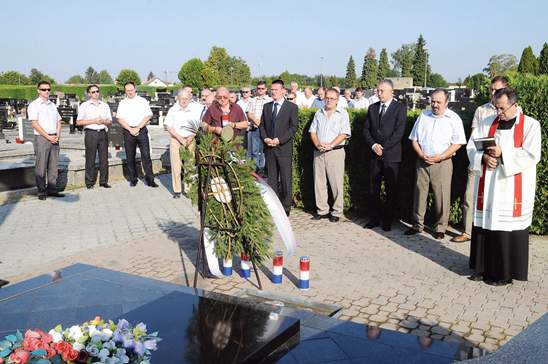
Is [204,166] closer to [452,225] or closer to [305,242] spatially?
[305,242]

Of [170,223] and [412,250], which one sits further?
[170,223]

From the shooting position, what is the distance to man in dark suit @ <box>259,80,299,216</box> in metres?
9.14

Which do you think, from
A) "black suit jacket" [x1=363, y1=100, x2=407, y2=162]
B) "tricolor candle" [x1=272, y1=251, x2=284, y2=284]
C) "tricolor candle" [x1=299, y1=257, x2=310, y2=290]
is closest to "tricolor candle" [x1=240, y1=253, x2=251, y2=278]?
"tricolor candle" [x1=272, y1=251, x2=284, y2=284]

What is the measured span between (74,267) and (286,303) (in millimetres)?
2081

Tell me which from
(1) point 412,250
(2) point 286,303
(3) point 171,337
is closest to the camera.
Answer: (3) point 171,337

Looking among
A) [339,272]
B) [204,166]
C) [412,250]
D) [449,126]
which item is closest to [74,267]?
[204,166]

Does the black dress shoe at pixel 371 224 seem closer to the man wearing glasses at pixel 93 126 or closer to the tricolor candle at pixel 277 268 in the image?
the tricolor candle at pixel 277 268

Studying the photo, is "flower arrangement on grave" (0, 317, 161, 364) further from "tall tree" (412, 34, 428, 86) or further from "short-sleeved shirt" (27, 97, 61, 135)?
"tall tree" (412, 34, 428, 86)

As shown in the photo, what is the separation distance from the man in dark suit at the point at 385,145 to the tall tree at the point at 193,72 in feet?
164

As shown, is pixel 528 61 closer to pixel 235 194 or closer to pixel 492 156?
pixel 492 156

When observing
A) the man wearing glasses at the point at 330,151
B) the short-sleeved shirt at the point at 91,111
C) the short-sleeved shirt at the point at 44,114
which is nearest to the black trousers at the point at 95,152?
the short-sleeved shirt at the point at 91,111

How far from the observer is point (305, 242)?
7.71 m

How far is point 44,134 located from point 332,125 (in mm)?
5294

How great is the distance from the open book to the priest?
13mm
